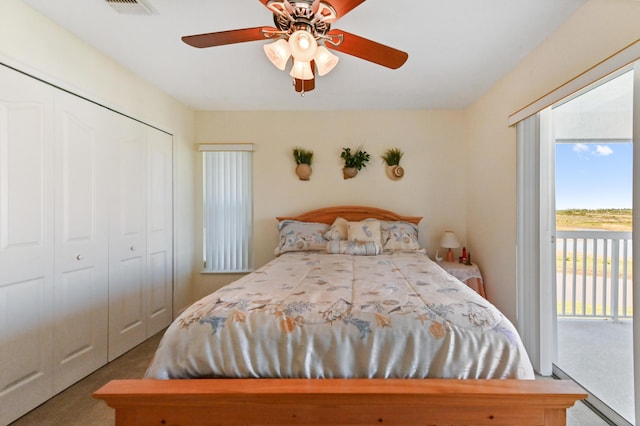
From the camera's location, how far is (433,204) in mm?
3498

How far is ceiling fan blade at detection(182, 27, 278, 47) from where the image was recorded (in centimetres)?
148

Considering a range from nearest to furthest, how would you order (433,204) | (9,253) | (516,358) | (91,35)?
(516,358) < (9,253) < (91,35) < (433,204)

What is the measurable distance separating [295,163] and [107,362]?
2.62 m

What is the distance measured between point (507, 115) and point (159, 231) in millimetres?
3506

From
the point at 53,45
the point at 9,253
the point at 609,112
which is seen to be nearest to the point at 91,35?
the point at 53,45

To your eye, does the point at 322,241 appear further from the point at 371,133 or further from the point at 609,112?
the point at 609,112

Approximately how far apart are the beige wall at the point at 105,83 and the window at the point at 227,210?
20 centimetres

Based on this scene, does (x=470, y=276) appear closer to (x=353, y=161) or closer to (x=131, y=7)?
(x=353, y=161)

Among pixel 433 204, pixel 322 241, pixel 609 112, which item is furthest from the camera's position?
pixel 433 204

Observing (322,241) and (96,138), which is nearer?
(96,138)

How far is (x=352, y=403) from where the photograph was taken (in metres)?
1.05

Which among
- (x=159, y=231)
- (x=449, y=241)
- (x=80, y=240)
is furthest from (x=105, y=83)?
(x=449, y=241)

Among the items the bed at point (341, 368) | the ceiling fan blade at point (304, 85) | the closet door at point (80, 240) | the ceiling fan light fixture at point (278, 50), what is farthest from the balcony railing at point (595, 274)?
the closet door at point (80, 240)

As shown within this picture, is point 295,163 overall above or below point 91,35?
below
